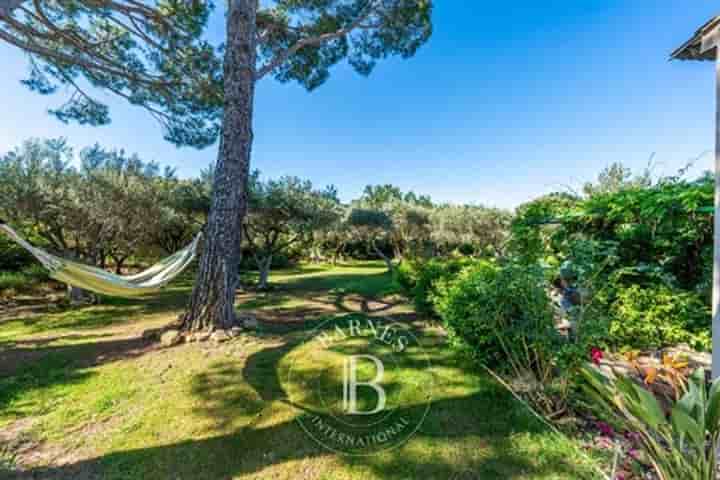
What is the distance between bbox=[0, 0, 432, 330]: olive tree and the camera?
3846mm

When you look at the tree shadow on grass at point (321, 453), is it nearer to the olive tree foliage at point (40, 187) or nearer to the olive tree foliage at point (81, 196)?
the olive tree foliage at point (81, 196)

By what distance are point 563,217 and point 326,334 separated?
136 inches

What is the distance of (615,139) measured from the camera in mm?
6586

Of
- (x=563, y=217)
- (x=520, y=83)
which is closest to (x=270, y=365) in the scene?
(x=563, y=217)

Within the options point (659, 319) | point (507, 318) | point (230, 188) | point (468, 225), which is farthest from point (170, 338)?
point (468, 225)

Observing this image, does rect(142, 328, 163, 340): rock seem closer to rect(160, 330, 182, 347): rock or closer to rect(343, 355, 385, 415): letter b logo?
rect(160, 330, 182, 347): rock

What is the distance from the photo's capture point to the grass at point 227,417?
165 centimetres

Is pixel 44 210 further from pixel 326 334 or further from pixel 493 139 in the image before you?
pixel 493 139

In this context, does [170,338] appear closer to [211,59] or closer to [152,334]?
[152,334]

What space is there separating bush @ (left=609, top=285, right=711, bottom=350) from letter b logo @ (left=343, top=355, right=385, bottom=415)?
225 centimetres

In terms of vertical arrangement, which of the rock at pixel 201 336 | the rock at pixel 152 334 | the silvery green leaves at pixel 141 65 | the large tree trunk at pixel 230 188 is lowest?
the rock at pixel 152 334

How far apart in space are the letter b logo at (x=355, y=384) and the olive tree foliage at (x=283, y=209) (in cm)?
636

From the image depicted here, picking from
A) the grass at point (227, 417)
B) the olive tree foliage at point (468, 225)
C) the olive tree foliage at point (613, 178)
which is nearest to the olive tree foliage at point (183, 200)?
the grass at point (227, 417)

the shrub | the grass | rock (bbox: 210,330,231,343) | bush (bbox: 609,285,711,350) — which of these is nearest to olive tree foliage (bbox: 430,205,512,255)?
the grass
